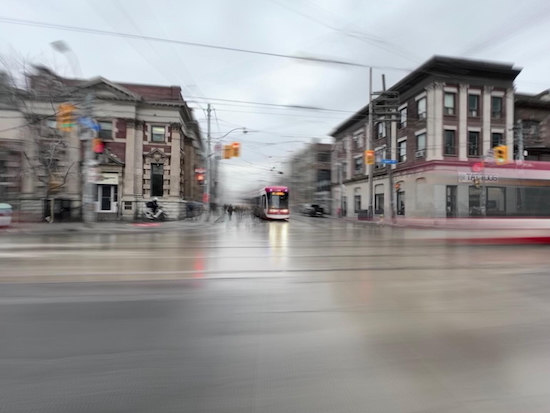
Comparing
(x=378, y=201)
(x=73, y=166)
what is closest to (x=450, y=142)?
(x=378, y=201)

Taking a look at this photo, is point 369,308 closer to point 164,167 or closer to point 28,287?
point 28,287

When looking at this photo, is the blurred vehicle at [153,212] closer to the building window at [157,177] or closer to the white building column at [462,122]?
the building window at [157,177]

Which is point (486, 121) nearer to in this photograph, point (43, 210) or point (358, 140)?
point (358, 140)

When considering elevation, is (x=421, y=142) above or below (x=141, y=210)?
above

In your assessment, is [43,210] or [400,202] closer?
[43,210]

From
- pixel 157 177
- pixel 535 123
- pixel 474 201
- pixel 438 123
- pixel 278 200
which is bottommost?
pixel 474 201

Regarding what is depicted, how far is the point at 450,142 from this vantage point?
3278cm

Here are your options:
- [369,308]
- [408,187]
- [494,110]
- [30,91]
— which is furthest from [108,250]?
[494,110]

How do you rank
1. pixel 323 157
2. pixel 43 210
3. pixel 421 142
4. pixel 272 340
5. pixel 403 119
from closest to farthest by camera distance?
pixel 272 340 < pixel 43 210 < pixel 421 142 < pixel 403 119 < pixel 323 157

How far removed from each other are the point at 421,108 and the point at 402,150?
4824 millimetres

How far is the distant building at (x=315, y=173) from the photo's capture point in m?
65.2

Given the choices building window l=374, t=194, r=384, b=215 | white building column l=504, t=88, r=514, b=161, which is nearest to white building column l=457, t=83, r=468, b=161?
white building column l=504, t=88, r=514, b=161

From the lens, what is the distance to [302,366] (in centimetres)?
333

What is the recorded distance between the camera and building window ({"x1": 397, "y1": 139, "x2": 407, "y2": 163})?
36.4 m
